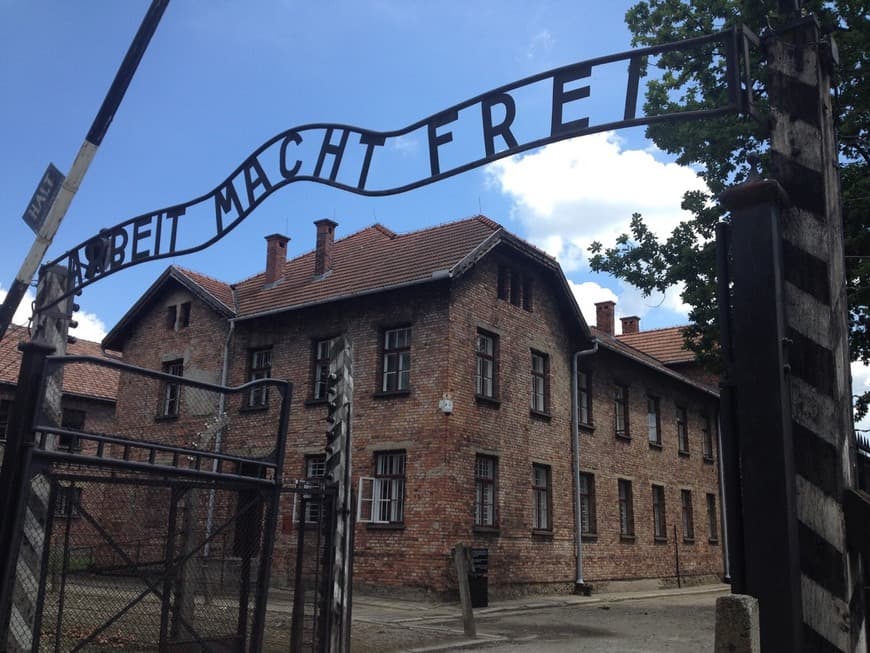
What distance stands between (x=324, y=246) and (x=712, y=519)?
1734 centimetres

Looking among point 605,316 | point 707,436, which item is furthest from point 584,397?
point 707,436

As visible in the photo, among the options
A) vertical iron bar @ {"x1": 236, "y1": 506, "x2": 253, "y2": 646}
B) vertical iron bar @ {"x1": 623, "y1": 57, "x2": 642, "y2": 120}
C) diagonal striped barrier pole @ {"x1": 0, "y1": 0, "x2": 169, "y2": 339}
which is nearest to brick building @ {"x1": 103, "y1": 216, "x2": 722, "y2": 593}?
diagonal striped barrier pole @ {"x1": 0, "y1": 0, "x2": 169, "y2": 339}

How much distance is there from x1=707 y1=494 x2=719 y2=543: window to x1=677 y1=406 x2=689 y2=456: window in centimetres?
249

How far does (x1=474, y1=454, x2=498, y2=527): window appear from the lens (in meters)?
18.1

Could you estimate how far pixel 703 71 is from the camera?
45.4 feet

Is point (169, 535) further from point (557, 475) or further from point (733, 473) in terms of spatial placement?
point (557, 475)

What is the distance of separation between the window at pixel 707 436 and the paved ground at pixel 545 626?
11045 millimetres

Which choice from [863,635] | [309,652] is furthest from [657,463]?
[863,635]

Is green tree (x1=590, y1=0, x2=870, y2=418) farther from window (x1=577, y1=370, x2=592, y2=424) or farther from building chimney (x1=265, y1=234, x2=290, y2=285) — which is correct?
building chimney (x1=265, y1=234, x2=290, y2=285)

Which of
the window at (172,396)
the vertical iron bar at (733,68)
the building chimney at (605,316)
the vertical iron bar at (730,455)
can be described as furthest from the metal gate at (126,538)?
the building chimney at (605,316)

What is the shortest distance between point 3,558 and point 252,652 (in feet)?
6.82

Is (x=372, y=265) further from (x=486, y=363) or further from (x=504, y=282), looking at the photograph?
(x=486, y=363)

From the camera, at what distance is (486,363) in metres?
19.1

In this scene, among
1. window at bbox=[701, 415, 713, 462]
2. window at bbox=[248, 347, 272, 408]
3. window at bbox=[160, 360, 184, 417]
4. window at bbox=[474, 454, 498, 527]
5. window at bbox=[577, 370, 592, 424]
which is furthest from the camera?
window at bbox=[701, 415, 713, 462]
